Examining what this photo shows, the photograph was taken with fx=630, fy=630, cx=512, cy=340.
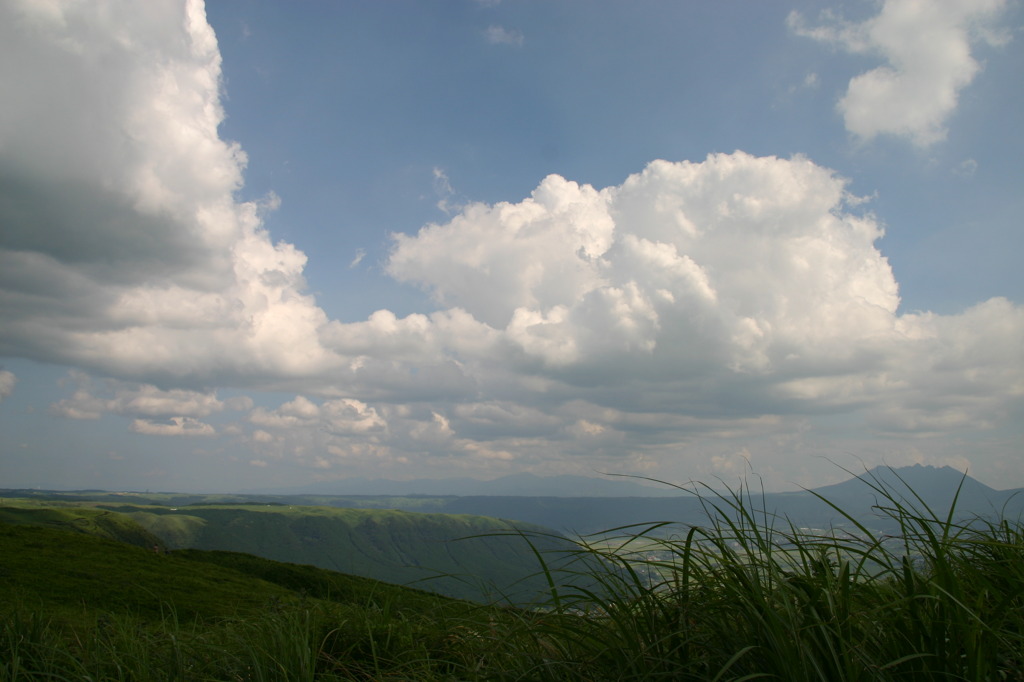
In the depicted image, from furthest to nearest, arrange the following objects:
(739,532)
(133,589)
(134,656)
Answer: (133,589) → (134,656) → (739,532)

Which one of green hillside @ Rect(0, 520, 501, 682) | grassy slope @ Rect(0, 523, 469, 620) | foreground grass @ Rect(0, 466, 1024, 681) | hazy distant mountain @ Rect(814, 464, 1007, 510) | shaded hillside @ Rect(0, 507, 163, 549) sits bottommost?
shaded hillside @ Rect(0, 507, 163, 549)

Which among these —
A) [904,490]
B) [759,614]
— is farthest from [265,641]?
[904,490]

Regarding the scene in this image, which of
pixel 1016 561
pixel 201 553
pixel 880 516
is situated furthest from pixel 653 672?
pixel 201 553

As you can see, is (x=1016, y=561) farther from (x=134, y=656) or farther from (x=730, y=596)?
(x=134, y=656)

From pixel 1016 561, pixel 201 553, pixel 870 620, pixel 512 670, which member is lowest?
pixel 201 553

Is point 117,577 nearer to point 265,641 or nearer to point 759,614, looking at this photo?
point 265,641

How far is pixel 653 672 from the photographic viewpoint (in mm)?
3219

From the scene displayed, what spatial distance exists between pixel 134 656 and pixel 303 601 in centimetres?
203

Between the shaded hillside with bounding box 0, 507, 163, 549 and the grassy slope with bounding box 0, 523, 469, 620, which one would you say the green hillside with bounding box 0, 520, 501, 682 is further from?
the shaded hillside with bounding box 0, 507, 163, 549

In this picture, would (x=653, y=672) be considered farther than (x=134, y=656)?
No

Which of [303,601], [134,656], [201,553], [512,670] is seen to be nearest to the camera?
[512,670]

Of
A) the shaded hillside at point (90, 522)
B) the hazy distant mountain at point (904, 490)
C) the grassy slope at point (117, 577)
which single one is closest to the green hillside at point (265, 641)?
the hazy distant mountain at point (904, 490)

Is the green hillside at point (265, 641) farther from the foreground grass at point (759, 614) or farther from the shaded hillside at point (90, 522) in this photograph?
the shaded hillside at point (90, 522)

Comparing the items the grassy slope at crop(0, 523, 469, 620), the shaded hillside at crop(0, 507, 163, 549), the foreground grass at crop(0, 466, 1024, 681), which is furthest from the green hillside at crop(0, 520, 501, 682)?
the shaded hillside at crop(0, 507, 163, 549)
